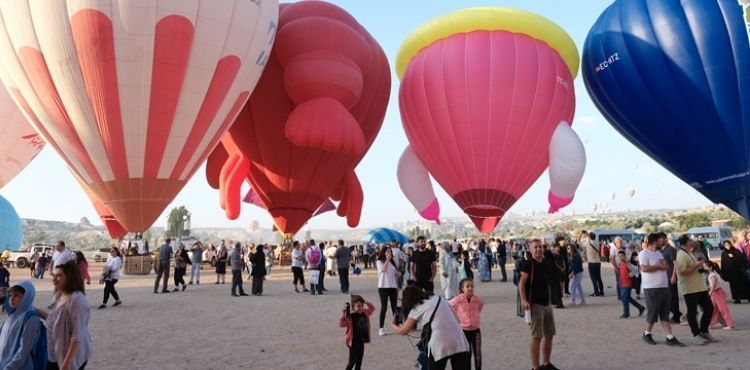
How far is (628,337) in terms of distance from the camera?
283 inches

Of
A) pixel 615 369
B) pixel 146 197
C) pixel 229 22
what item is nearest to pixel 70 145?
pixel 146 197

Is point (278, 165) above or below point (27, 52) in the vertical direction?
below

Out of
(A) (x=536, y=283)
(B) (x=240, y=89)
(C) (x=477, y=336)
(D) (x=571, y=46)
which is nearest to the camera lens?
(C) (x=477, y=336)

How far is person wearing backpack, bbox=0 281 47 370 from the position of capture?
3.34 metres

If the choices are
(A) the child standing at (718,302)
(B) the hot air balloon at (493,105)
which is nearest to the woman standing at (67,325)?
(A) the child standing at (718,302)

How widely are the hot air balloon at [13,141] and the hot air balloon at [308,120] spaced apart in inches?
318

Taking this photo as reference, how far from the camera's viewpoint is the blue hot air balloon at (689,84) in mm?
15750

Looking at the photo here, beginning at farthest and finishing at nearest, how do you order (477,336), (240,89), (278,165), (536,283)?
1. (278,165)
2. (240,89)
3. (536,283)
4. (477,336)

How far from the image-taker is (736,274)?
10195mm

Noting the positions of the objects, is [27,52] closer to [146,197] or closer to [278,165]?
[146,197]

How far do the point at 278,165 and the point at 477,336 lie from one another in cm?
1282

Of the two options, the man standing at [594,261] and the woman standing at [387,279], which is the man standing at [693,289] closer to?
the woman standing at [387,279]

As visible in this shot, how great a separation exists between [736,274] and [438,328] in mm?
8927

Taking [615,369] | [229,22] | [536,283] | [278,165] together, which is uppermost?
[229,22]
